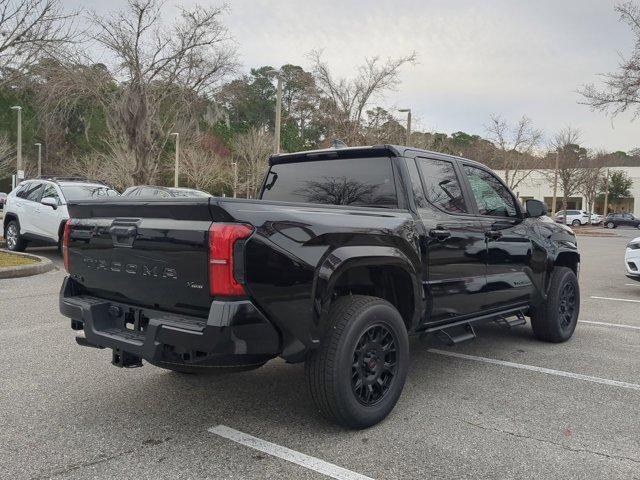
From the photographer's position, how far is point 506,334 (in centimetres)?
646

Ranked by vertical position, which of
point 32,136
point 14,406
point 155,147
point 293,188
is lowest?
point 14,406

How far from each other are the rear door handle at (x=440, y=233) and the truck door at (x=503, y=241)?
0.64 meters

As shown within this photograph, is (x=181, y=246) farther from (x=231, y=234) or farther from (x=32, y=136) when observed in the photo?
(x=32, y=136)

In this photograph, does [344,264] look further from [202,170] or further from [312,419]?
[202,170]

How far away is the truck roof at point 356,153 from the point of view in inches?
173

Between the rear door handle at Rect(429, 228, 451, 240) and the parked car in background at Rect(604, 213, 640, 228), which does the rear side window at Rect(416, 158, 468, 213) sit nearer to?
the rear door handle at Rect(429, 228, 451, 240)

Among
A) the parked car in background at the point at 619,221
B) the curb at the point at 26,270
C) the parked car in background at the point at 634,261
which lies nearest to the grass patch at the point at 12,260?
the curb at the point at 26,270

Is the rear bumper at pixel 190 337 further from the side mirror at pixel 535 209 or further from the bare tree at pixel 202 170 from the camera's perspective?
the bare tree at pixel 202 170

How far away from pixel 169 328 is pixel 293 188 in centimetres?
200

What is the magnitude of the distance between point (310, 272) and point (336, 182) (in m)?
1.47

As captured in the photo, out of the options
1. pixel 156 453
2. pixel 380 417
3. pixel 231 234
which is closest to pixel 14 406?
pixel 156 453

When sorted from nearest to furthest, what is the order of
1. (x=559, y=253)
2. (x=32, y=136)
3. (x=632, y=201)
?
1. (x=559, y=253)
2. (x=32, y=136)
3. (x=632, y=201)

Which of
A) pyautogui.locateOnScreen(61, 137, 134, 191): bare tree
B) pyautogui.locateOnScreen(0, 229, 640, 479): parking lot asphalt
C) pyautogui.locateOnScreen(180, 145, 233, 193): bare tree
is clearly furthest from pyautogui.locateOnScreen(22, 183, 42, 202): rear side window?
pyautogui.locateOnScreen(180, 145, 233, 193): bare tree

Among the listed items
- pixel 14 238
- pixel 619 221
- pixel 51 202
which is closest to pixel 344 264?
pixel 51 202
